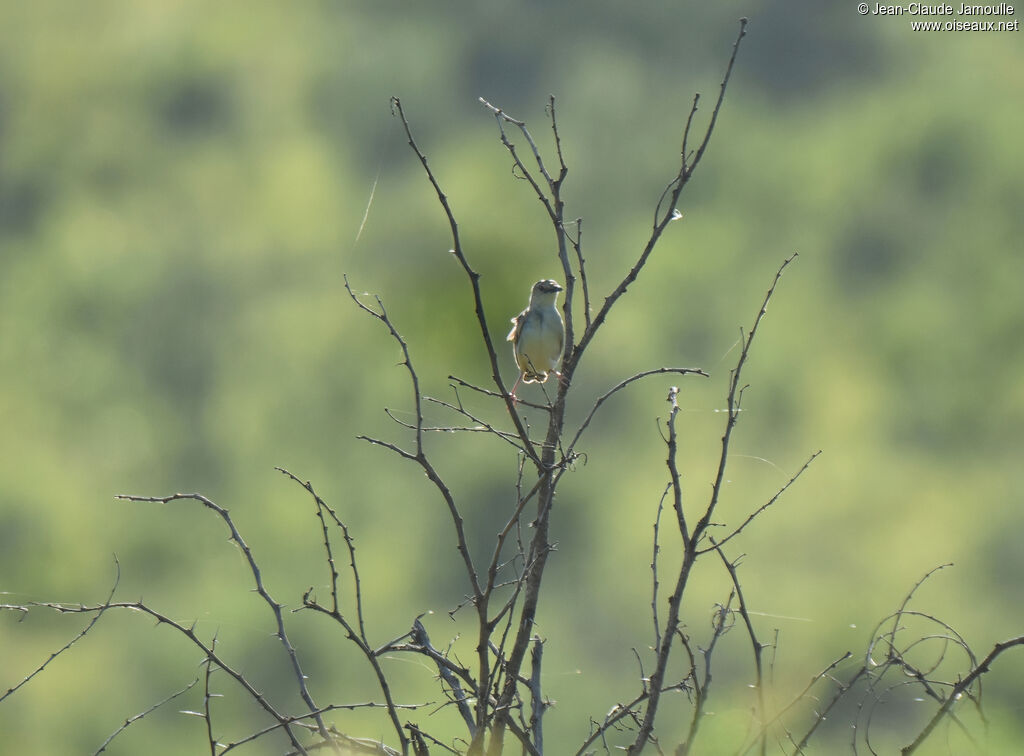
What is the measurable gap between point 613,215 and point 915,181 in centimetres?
420

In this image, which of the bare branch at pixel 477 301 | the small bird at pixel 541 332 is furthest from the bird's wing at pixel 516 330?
the bare branch at pixel 477 301

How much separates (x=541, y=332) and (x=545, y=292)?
0.20 m

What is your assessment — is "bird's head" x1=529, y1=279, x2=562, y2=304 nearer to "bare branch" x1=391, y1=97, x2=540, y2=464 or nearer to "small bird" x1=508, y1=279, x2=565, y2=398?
"small bird" x1=508, y1=279, x2=565, y2=398

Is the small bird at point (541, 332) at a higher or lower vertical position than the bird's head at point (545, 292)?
lower

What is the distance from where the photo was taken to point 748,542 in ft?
34.5

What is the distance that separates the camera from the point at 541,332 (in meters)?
5.22

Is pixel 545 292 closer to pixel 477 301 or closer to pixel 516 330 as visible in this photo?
pixel 516 330

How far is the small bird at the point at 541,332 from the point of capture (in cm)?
522

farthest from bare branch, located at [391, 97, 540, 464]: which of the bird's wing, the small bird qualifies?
the bird's wing

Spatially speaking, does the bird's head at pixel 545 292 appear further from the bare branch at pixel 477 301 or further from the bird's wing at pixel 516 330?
the bare branch at pixel 477 301

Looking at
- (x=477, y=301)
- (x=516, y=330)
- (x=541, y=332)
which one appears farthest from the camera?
(x=516, y=330)

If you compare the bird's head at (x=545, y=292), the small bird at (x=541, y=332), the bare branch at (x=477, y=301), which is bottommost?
the bare branch at (x=477, y=301)

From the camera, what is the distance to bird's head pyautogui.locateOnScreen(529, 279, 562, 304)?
17.3 feet

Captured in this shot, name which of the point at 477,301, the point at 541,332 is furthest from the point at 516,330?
the point at 477,301
